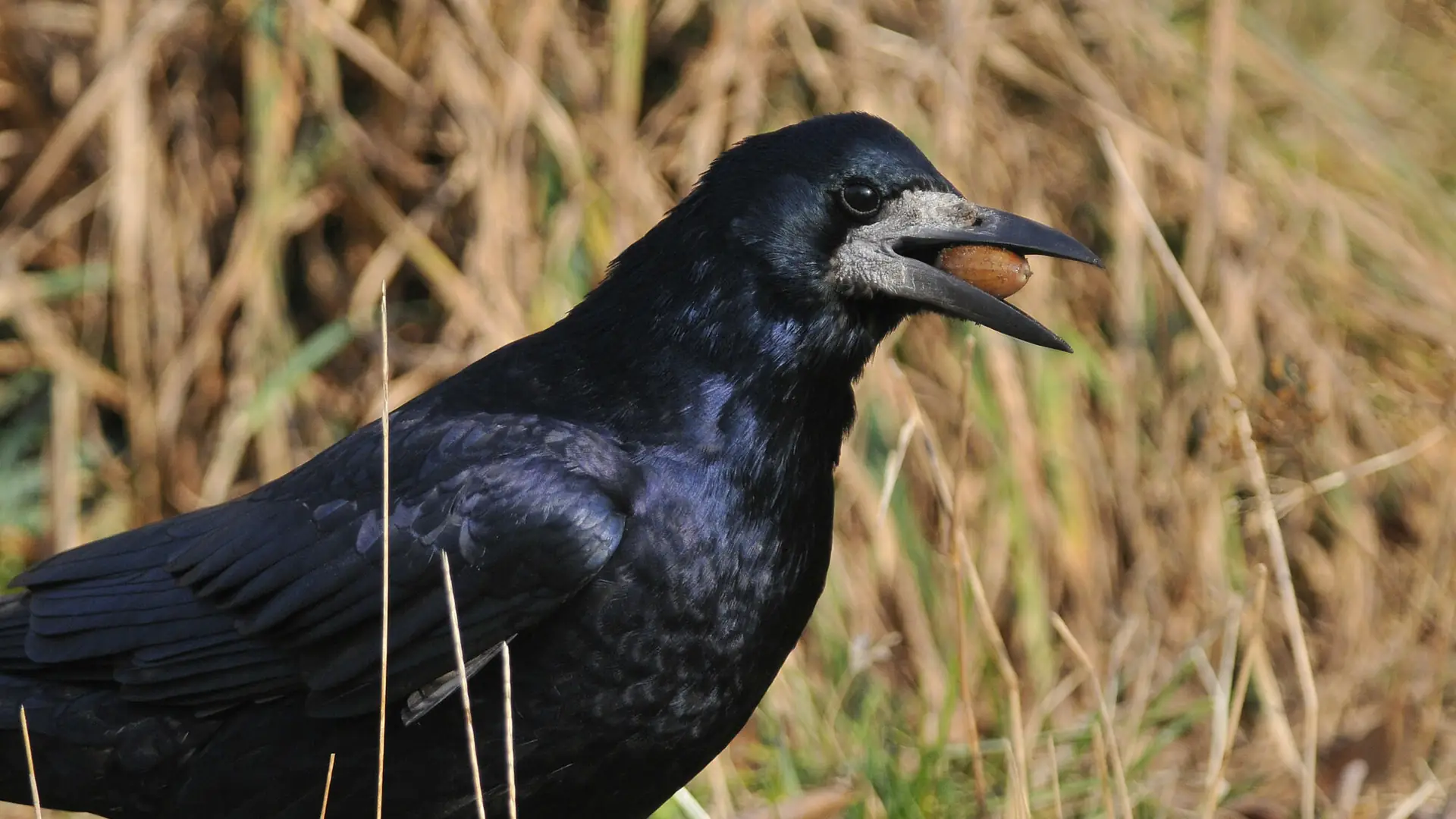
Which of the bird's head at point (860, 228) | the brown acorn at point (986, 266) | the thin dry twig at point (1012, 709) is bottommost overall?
the thin dry twig at point (1012, 709)

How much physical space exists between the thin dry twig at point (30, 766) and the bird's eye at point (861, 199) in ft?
4.65

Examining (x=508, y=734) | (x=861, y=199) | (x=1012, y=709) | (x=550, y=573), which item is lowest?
(x=1012, y=709)

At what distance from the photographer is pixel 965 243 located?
2.61 m

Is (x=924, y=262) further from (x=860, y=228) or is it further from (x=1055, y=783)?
(x=1055, y=783)

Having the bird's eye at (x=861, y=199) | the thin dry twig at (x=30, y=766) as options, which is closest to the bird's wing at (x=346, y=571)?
the thin dry twig at (x=30, y=766)

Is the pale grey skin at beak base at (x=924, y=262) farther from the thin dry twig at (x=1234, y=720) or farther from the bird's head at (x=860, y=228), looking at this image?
the thin dry twig at (x=1234, y=720)

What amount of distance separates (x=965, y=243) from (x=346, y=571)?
1.06 meters

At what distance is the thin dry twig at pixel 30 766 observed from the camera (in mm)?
2439

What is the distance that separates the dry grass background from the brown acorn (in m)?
1.53

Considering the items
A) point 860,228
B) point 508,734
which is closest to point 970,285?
point 860,228

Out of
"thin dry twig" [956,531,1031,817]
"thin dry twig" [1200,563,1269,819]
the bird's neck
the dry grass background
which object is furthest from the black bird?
the dry grass background

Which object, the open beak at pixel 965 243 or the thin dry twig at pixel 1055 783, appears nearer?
the open beak at pixel 965 243

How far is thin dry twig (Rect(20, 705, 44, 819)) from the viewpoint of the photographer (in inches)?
96.0

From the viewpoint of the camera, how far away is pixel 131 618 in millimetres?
2699
